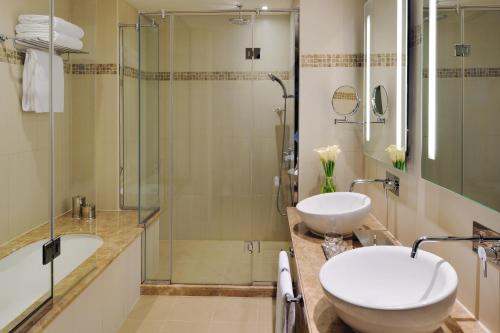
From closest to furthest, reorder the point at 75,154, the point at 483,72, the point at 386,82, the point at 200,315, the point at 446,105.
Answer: the point at 483,72 < the point at 446,105 < the point at 386,82 < the point at 200,315 < the point at 75,154

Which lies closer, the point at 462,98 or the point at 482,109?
the point at 482,109

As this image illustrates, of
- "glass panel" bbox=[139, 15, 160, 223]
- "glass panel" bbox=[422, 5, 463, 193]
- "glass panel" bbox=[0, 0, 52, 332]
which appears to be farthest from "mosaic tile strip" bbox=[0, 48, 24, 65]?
"glass panel" bbox=[422, 5, 463, 193]

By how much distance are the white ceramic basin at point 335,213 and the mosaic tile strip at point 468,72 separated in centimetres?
82

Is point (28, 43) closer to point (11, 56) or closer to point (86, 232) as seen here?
point (11, 56)

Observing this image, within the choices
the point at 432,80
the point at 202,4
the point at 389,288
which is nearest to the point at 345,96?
the point at 432,80

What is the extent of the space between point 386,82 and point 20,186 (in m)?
2.14

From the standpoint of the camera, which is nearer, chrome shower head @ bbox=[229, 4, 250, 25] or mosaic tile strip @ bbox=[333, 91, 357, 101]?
mosaic tile strip @ bbox=[333, 91, 357, 101]

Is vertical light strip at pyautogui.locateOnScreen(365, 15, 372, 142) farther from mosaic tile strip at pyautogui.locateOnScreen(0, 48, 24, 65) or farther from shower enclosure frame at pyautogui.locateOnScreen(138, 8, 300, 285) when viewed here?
mosaic tile strip at pyautogui.locateOnScreen(0, 48, 24, 65)

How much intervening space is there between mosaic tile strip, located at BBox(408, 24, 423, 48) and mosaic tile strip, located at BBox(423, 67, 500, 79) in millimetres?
280

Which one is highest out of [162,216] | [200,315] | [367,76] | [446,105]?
[367,76]

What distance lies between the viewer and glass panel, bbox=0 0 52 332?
2.04 m

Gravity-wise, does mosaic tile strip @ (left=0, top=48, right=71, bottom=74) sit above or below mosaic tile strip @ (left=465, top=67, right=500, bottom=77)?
above

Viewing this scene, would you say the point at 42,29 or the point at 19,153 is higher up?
the point at 42,29

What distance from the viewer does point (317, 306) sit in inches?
60.5
